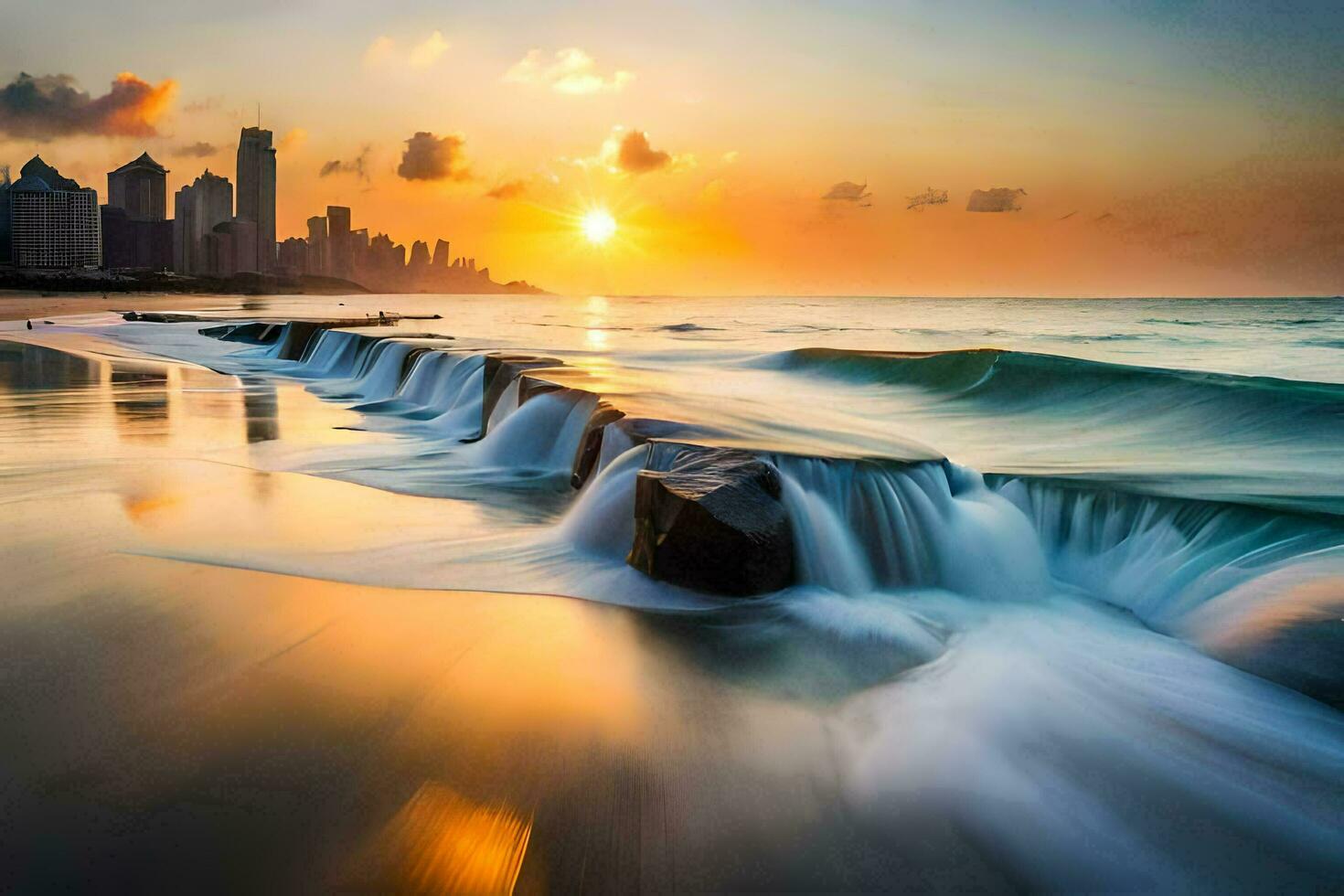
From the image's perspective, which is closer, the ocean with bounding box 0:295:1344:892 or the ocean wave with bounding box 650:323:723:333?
the ocean with bounding box 0:295:1344:892

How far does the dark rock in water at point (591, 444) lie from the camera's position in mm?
7340

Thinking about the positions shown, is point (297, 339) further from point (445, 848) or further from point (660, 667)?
point (445, 848)

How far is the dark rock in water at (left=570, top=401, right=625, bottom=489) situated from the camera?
7.34 m

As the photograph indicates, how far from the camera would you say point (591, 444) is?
24.5 feet

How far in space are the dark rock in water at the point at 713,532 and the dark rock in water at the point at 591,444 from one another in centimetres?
211

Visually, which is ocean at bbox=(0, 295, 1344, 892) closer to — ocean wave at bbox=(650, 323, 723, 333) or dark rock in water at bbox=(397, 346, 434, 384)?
dark rock in water at bbox=(397, 346, 434, 384)

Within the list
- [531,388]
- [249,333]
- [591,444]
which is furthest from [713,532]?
[249,333]

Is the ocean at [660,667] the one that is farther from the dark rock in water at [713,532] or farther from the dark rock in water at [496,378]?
the dark rock in water at [496,378]

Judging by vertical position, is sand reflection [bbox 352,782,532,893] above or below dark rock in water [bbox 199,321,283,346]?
below

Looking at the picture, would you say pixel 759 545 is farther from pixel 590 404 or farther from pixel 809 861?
pixel 590 404

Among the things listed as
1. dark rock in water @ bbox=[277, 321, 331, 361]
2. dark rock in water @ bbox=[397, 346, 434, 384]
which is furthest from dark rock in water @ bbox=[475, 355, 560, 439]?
dark rock in water @ bbox=[277, 321, 331, 361]

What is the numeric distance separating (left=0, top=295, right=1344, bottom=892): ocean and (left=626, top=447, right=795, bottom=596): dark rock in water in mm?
156

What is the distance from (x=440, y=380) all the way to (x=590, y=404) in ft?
19.4

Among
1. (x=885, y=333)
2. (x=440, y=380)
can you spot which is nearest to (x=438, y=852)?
(x=440, y=380)
